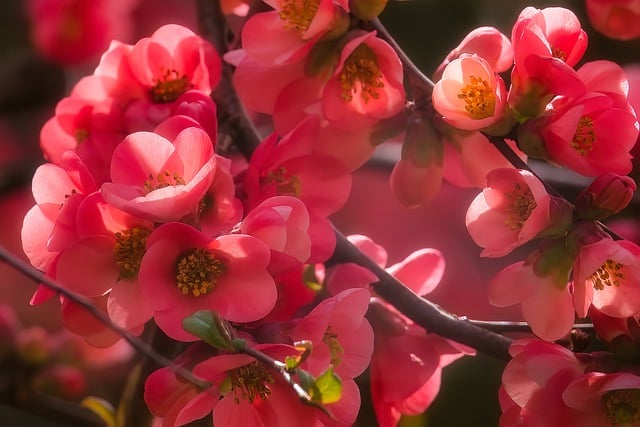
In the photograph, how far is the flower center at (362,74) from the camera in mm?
761

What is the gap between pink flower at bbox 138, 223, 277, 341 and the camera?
64 cm

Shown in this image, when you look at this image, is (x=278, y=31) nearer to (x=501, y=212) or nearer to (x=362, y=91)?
(x=362, y=91)

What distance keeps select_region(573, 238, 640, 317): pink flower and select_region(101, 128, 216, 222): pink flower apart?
0.24 metres

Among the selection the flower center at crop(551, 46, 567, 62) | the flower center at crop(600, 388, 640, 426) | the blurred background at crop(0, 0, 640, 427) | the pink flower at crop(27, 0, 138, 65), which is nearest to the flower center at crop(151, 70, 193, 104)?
the flower center at crop(551, 46, 567, 62)

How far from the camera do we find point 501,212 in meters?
0.69

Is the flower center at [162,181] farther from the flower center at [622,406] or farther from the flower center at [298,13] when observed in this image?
the flower center at [622,406]

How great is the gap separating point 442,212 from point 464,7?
0.33m

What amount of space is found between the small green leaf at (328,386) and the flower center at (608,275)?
0.64 ft

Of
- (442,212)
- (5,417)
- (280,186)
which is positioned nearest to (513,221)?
(280,186)

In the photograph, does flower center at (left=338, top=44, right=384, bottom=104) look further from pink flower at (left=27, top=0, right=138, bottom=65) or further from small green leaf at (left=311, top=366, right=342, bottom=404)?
pink flower at (left=27, top=0, right=138, bottom=65)

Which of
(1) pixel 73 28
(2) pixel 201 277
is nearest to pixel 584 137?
(2) pixel 201 277

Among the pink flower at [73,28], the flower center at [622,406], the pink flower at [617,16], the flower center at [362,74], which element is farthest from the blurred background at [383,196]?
the flower center at [622,406]

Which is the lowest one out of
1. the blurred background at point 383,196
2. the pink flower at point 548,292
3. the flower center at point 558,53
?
the blurred background at point 383,196

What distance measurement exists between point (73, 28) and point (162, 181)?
46.7 inches
